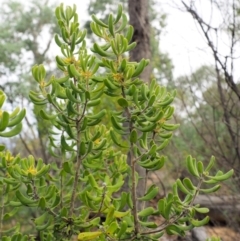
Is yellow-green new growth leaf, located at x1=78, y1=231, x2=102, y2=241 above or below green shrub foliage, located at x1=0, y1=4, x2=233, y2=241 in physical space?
below

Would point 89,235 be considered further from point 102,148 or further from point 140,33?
point 140,33

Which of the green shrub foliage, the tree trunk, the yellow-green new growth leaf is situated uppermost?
the tree trunk

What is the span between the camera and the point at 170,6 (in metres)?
3.20

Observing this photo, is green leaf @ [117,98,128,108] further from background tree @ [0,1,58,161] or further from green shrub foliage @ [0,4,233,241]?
background tree @ [0,1,58,161]

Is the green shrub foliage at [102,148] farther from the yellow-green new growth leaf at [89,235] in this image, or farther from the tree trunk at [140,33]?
the tree trunk at [140,33]

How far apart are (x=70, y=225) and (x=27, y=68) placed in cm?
759

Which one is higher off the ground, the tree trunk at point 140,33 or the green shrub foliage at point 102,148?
the tree trunk at point 140,33

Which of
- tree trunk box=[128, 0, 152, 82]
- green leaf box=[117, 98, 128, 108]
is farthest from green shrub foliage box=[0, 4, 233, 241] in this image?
tree trunk box=[128, 0, 152, 82]

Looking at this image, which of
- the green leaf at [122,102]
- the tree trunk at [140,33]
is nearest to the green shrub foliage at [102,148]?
the green leaf at [122,102]

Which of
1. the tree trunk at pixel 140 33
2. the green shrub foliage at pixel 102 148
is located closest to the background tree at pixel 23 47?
the tree trunk at pixel 140 33

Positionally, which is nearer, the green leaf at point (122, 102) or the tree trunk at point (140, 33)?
the green leaf at point (122, 102)

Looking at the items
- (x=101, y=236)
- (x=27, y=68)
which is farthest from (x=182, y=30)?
(x=27, y=68)

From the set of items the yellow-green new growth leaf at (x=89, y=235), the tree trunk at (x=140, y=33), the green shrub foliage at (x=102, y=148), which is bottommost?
the yellow-green new growth leaf at (x=89, y=235)

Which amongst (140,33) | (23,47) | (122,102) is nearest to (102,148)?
(122,102)
